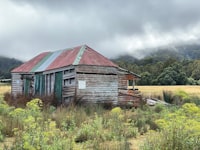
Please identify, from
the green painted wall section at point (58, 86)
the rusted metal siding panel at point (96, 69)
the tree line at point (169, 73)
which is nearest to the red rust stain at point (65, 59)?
the green painted wall section at point (58, 86)

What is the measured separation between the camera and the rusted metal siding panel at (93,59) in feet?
70.3

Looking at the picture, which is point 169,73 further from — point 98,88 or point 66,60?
point 98,88

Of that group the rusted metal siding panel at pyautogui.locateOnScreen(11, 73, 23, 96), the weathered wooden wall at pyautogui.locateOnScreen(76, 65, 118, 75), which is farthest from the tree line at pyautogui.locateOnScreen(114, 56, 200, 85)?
the weathered wooden wall at pyautogui.locateOnScreen(76, 65, 118, 75)

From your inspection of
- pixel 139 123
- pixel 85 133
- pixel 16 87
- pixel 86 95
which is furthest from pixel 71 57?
pixel 85 133

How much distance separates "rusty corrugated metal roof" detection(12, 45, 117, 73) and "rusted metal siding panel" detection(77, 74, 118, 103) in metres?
0.83

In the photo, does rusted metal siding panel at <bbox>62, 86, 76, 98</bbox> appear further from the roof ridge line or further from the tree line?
the tree line

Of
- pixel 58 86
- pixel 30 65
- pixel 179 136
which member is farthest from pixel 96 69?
pixel 179 136

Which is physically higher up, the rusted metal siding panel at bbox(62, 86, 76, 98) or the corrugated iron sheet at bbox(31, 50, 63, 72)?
the corrugated iron sheet at bbox(31, 50, 63, 72)

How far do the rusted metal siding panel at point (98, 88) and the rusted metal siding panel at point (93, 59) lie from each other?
749 millimetres

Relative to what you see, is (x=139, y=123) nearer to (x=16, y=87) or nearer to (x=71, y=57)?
(x=71, y=57)

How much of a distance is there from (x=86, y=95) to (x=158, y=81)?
4886 cm

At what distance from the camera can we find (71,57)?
2248cm

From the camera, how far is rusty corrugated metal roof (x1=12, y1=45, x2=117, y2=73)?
850 inches

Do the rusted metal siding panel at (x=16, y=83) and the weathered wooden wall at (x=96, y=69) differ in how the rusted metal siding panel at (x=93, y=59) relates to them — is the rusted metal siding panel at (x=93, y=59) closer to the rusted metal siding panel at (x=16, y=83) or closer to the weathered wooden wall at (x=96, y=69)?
the weathered wooden wall at (x=96, y=69)
